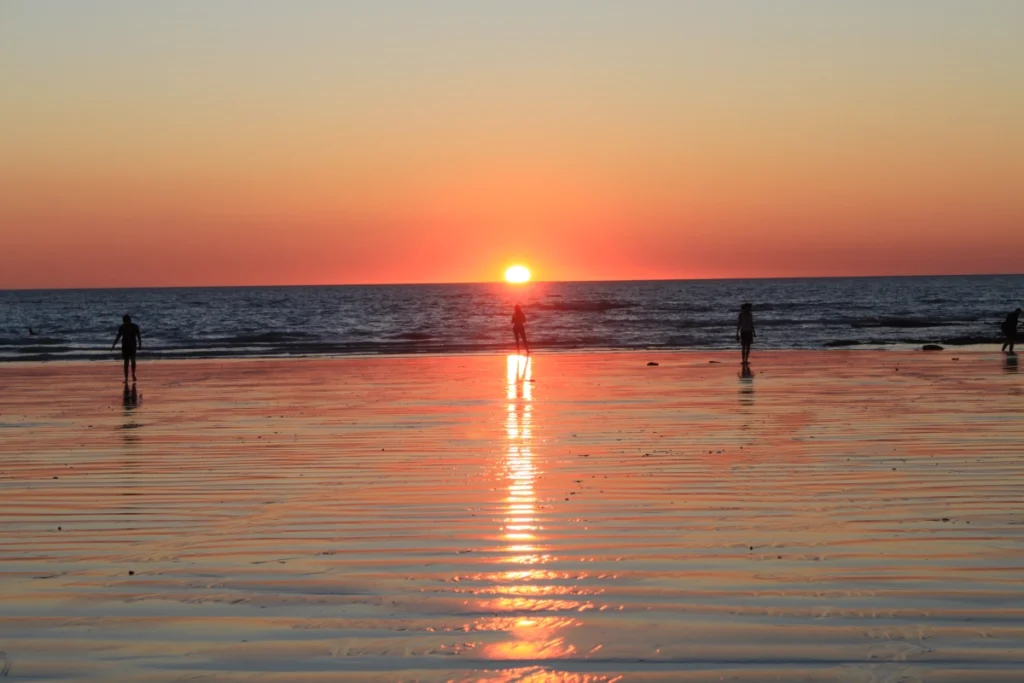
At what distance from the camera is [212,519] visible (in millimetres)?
8727

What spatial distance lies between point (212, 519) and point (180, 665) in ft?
11.5

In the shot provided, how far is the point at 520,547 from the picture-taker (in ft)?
24.7

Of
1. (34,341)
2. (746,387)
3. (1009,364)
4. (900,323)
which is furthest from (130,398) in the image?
(900,323)

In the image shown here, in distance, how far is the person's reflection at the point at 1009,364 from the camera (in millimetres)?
24791

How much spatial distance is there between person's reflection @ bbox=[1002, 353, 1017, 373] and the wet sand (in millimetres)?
9220

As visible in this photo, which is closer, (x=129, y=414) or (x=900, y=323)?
(x=129, y=414)

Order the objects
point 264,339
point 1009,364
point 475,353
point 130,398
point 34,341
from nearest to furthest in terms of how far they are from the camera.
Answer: point 130,398 < point 1009,364 < point 475,353 < point 34,341 < point 264,339

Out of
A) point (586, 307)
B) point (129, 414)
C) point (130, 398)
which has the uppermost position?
point (586, 307)

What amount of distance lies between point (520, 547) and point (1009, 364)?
74.0 ft

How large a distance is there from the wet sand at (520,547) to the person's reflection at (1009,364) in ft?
30.2

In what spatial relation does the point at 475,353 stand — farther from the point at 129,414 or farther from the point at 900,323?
the point at 900,323

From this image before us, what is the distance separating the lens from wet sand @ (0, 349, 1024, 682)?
17.7ft

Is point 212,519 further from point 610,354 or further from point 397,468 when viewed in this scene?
point 610,354

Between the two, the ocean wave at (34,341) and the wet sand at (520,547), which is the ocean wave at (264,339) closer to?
the ocean wave at (34,341)
